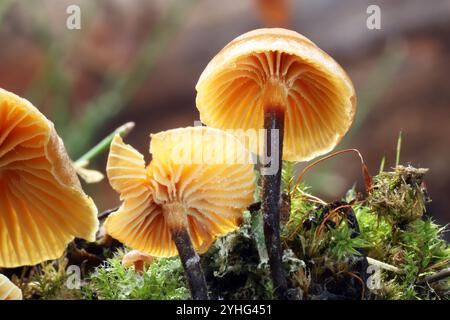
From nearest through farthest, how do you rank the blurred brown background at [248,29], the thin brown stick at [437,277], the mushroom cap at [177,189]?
the mushroom cap at [177,189] < the thin brown stick at [437,277] < the blurred brown background at [248,29]

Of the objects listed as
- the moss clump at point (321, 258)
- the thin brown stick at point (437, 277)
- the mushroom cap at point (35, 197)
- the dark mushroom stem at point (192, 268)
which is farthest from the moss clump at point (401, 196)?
the mushroom cap at point (35, 197)

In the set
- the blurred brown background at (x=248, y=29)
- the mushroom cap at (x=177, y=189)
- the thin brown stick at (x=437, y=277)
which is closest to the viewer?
the mushroom cap at (x=177, y=189)

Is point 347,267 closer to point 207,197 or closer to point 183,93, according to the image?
point 207,197

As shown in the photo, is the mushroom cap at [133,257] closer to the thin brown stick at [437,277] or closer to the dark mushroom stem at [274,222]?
the dark mushroom stem at [274,222]

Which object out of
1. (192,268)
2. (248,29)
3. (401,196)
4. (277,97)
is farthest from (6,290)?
(248,29)

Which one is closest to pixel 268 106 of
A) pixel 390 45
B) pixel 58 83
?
pixel 58 83

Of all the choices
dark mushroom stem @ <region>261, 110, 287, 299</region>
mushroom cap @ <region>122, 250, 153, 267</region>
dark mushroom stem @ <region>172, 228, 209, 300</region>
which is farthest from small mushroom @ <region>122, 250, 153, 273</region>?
dark mushroom stem @ <region>261, 110, 287, 299</region>
